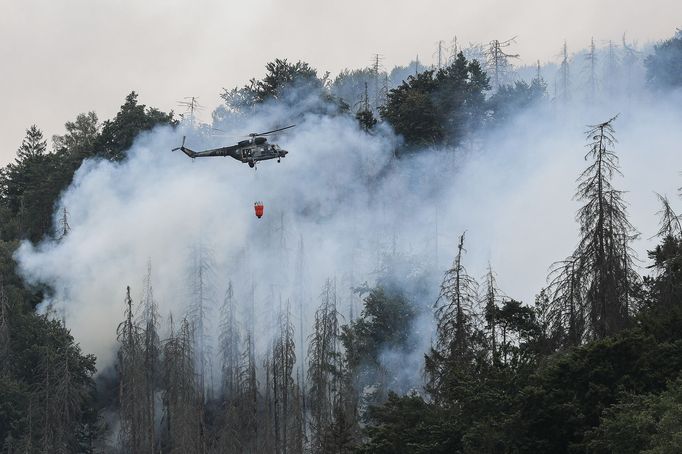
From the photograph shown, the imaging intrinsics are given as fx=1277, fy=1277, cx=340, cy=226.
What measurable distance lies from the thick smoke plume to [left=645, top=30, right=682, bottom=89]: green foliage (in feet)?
56.3

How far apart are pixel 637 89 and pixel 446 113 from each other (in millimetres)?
39113

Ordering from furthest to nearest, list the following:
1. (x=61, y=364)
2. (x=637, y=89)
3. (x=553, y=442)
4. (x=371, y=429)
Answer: (x=637, y=89)
(x=61, y=364)
(x=371, y=429)
(x=553, y=442)

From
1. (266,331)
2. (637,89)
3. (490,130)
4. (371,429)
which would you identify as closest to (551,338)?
(371,429)

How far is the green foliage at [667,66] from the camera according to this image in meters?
124

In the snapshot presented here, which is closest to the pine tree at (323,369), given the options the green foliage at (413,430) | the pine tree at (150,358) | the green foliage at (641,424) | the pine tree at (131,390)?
the pine tree at (150,358)

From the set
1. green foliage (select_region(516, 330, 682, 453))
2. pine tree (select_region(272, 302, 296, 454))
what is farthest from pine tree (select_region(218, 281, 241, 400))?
green foliage (select_region(516, 330, 682, 453))

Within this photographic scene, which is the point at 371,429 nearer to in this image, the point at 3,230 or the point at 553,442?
the point at 553,442

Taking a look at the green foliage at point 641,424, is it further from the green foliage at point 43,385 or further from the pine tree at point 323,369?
the green foliage at point 43,385

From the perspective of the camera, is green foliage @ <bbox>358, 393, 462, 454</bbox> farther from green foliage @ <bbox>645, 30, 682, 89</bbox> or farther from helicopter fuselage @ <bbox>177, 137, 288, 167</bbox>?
green foliage @ <bbox>645, 30, 682, 89</bbox>

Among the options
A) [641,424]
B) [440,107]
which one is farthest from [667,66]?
[641,424]

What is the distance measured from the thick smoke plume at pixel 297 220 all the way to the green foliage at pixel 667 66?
17160 millimetres

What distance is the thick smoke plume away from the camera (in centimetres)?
10431

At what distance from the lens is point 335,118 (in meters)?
106

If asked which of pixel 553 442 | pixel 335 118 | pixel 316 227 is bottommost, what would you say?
pixel 553 442
